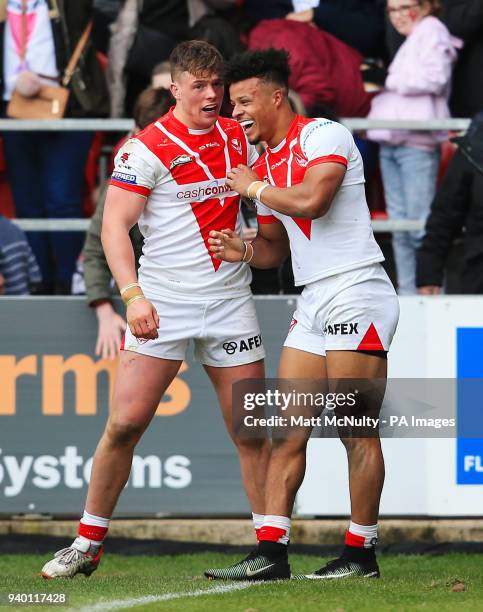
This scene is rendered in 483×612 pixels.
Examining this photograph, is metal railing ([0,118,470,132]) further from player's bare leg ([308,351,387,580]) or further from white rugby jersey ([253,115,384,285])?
player's bare leg ([308,351,387,580])

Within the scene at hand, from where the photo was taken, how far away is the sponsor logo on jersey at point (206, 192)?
675cm

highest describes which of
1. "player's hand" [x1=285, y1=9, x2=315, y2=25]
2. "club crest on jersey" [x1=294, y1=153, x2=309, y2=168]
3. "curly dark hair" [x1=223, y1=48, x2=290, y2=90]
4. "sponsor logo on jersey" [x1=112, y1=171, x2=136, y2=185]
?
"player's hand" [x1=285, y1=9, x2=315, y2=25]

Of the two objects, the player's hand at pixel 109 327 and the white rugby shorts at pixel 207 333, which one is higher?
the white rugby shorts at pixel 207 333

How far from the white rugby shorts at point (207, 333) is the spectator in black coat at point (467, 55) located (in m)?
3.58

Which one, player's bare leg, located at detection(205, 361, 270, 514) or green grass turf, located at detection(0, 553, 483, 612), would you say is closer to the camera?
green grass turf, located at detection(0, 553, 483, 612)

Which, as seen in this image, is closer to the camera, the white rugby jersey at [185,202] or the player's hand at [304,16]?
the white rugby jersey at [185,202]

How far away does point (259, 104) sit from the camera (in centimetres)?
673

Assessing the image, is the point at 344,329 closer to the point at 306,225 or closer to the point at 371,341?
the point at 371,341

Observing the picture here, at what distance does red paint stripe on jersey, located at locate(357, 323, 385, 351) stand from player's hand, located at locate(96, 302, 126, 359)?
2180 millimetres

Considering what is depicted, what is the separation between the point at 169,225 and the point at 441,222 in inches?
98.8

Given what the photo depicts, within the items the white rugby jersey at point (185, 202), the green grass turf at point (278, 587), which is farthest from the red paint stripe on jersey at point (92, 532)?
the white rugby jersey at point (185, 202)

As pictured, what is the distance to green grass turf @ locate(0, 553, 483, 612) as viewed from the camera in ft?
19.3

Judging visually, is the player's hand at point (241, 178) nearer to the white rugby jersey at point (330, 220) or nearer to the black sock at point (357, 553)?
the white rugby jersey at point (330, 220)

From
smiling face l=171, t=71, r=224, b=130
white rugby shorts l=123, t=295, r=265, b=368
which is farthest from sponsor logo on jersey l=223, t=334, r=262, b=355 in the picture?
smiling face l=171, t=71, r=224, b=130
